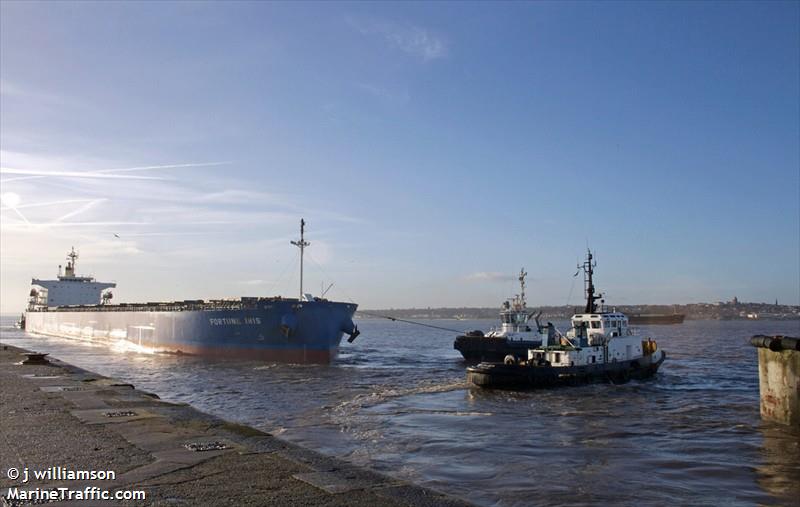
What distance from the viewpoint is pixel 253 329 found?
3941 cm

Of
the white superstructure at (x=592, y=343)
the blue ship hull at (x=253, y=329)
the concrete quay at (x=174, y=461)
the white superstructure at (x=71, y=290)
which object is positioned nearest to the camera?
the concrete quay at (x=174, y=461)

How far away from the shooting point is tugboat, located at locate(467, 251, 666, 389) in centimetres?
2752

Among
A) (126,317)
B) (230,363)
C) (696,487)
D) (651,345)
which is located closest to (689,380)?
(651,345)

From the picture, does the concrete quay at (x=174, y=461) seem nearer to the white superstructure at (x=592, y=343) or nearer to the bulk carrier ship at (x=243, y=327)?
the white superstructure at (x=592, y=343)

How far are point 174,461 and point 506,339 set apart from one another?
34.0 metres

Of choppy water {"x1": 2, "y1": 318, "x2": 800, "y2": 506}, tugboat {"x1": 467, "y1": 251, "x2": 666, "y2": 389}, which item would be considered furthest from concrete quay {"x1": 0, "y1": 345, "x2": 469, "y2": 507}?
tugboat {"x1": 467, "y1": 251, "x2": 666, "y2": 389}

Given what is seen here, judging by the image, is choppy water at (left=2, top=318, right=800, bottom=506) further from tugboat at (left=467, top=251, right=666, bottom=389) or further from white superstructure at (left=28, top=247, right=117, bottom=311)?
white superstructure at (left=28, top=247, right=117, bottom=311)

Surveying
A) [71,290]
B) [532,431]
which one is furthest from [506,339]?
[71,290]

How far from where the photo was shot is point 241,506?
26.0ft

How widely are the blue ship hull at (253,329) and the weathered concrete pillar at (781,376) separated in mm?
25244

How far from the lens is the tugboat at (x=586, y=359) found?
27.5 metres

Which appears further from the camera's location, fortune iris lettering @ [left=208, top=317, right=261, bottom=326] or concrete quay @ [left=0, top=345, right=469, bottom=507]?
fortune iris lettering @ [left=208, top=317, right=261, bottom=326]

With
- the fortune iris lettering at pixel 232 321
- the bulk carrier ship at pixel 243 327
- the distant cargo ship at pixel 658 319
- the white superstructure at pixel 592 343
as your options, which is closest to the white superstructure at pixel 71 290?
the bulk carrier ship at pixel 243 327

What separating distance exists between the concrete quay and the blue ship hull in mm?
20956
